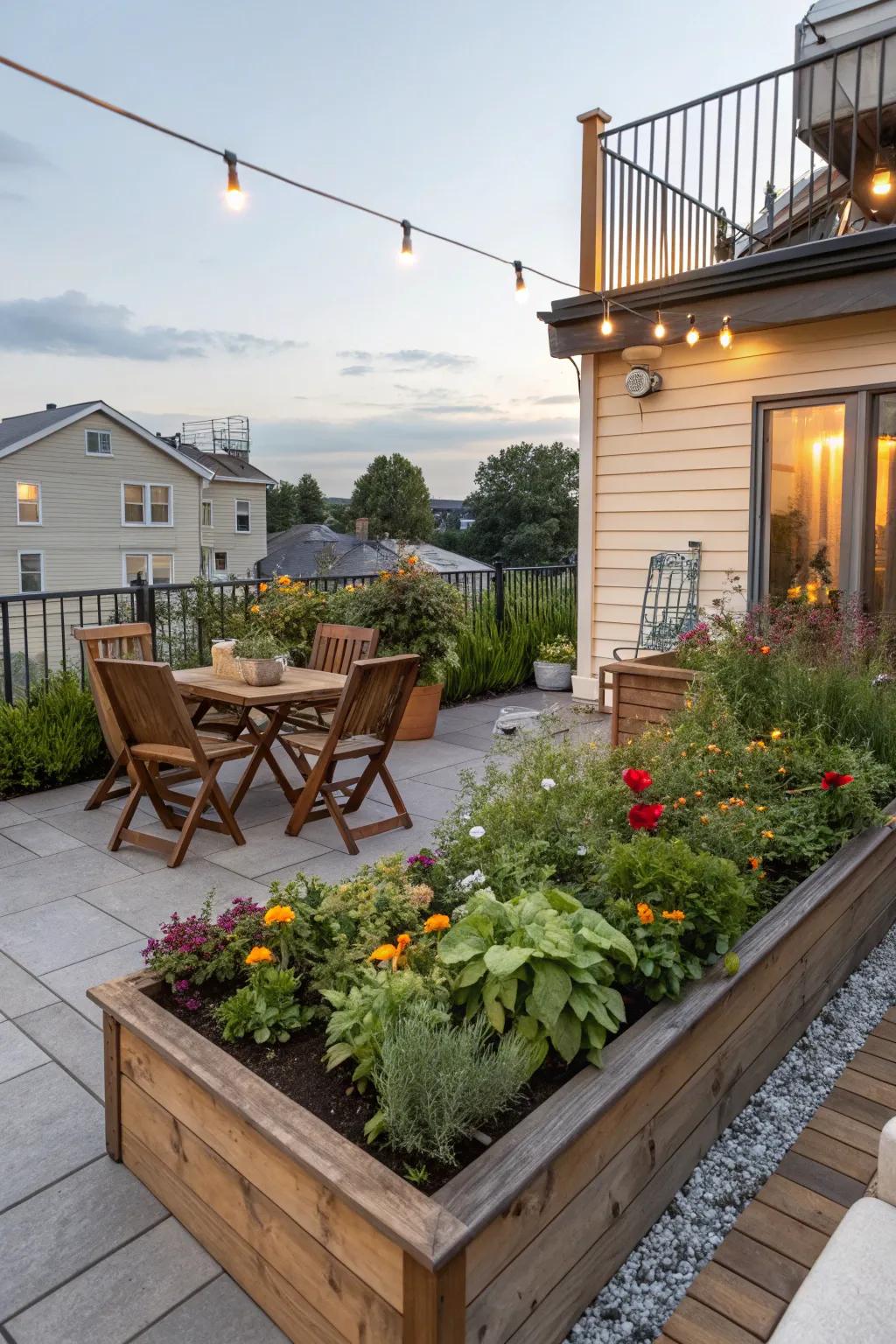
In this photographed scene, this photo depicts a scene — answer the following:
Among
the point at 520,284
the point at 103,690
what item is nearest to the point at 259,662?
the point at 103,690

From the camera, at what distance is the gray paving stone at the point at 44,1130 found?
1.87 meters

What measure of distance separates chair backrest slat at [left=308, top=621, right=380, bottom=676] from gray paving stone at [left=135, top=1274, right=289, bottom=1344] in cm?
338

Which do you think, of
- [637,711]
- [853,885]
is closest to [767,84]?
[637,711]

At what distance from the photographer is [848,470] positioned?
541 cm

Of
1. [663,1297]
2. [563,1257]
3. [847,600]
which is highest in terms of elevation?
[847,600]

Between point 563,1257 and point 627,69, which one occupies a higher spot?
point 627,69

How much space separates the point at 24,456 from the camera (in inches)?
962

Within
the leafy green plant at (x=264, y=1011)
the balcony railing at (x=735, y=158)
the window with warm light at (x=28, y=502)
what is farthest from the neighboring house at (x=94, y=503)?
the leafy green plant at (x=264, y=1011)

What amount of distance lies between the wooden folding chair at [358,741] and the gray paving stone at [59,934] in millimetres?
1018

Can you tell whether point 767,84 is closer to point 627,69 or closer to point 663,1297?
point 627,69

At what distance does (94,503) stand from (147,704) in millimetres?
24847

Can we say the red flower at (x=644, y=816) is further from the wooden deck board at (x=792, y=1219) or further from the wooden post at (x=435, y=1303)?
the wooden post at (x=435, y=1303)

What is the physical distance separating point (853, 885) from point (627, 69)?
7.79 meters

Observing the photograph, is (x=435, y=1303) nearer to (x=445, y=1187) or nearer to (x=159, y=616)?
(x=445, y=1187)
